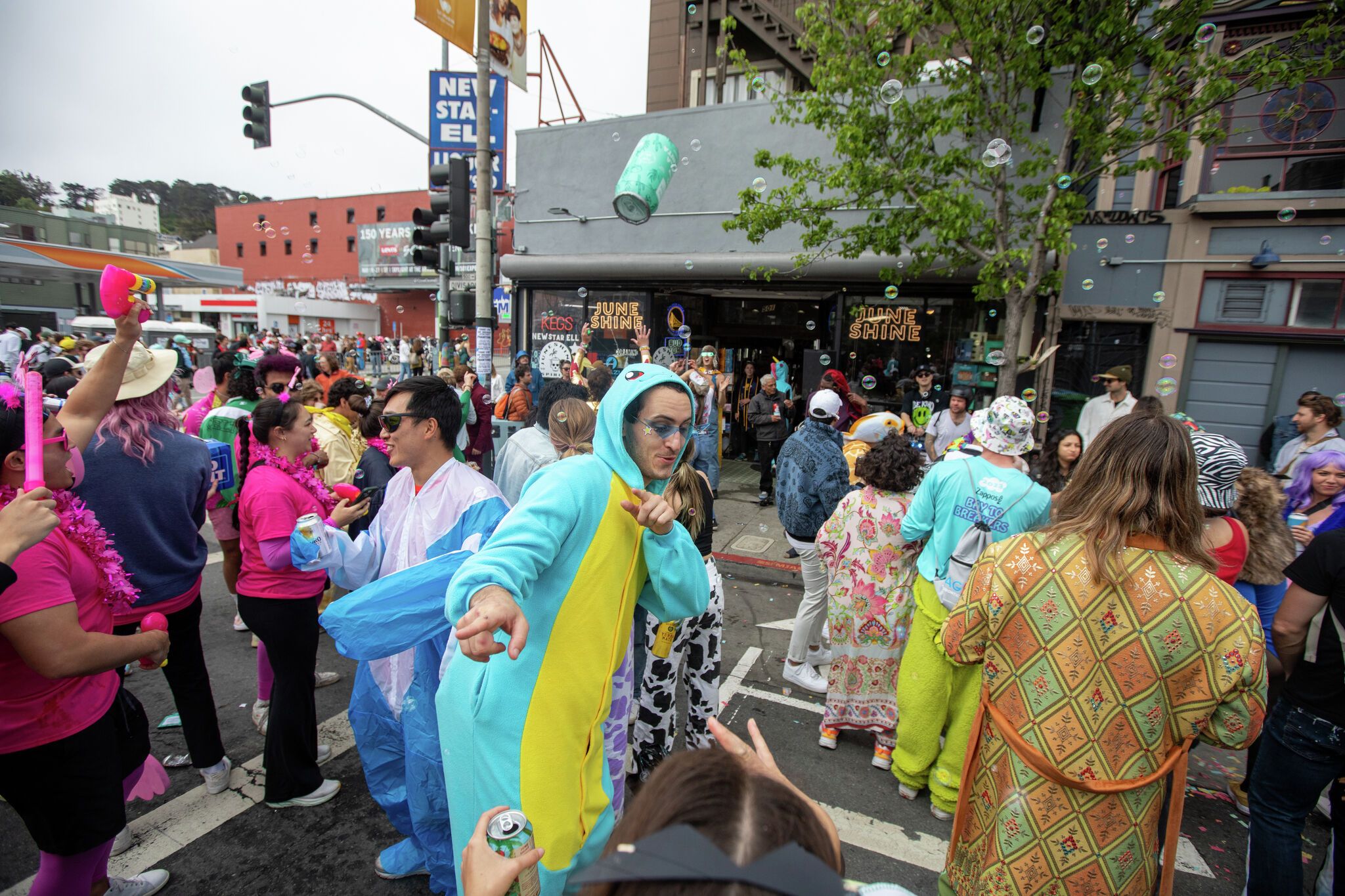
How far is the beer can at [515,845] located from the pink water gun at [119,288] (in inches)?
81.4

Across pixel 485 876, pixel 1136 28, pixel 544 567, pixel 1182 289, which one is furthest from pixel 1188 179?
pixel 485 876

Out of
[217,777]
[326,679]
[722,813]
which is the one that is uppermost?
[722,813]

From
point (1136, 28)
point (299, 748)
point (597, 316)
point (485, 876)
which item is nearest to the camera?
point (485, 876)

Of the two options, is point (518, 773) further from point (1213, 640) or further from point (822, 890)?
point (1213, 640)

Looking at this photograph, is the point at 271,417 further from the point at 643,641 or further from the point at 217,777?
the point at 643,641

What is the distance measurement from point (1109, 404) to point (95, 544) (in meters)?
8.79

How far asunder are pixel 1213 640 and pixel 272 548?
10.9 feet

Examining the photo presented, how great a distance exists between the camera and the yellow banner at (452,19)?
6977 millimetres

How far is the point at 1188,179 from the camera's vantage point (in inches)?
320

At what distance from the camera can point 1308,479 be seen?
12.2 feet

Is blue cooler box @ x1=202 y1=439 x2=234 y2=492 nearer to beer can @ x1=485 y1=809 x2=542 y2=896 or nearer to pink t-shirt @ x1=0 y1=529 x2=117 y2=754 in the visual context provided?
pink t-shirt @ x1=0 y1=529 x2=117 y2=754

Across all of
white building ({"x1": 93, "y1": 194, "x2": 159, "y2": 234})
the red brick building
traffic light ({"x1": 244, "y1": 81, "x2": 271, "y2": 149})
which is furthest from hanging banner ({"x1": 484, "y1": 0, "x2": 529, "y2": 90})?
white building ({"x1": 93, "y1": 194, "x2": 159, "y2": 234})

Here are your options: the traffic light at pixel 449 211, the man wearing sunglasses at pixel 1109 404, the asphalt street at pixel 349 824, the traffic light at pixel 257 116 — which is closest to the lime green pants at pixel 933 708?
the asphalt street at pixel 349 824

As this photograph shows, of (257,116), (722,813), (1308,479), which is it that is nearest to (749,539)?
(1308,479)
